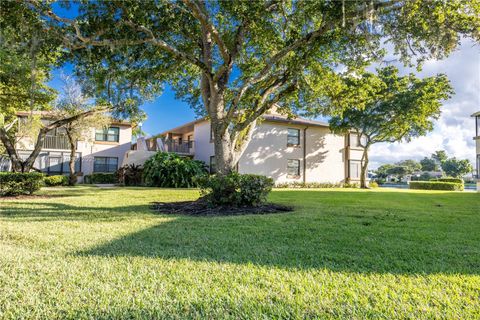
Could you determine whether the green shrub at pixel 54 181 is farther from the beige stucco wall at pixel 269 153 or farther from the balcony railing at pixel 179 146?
the beige stucco wall at pixel 269 153

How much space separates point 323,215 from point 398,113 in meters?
17.6

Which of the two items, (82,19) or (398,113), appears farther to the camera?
(398,113)

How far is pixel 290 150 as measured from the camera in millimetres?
22719

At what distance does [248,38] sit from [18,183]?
9193mm

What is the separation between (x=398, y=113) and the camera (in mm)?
21406

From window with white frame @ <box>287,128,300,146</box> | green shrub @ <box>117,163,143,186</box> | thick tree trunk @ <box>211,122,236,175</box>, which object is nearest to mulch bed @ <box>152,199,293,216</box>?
thick tree trunk @ <box>211,122,236,175</box>

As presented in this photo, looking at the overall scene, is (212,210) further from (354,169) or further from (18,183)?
(354,169)

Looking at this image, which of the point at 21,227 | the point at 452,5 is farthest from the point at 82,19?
the point at 452,5

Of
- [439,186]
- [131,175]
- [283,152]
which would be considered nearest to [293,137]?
[283,152]

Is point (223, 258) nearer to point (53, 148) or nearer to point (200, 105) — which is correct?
point (200, 105)

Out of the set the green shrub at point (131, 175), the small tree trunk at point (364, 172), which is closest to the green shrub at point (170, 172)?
the green shrub at point (131, 175)

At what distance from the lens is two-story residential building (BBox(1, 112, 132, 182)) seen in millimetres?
23234

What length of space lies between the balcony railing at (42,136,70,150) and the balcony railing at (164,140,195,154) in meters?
7.60

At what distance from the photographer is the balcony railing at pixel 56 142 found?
76.6ft
